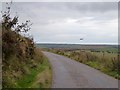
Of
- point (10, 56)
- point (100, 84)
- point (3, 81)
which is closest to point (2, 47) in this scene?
point (10, 56)

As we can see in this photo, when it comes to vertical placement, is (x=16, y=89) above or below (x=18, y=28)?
below

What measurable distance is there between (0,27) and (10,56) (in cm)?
183

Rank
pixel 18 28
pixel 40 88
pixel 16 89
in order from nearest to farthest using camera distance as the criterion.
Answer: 1. pixel 16 89
2. pixel 40 88
3. pixel 18 28

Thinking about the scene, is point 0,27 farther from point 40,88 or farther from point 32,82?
point 40,88

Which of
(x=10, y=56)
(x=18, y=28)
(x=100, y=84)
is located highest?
(x=18, y=28)

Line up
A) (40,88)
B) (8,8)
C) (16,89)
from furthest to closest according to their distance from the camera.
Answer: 1. (8,8)
2. (40,88)
3. (16,89)

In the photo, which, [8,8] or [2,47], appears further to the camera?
[8,8]

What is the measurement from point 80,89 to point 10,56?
570 cm

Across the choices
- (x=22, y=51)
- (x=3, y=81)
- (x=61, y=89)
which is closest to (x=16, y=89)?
(x=3, y=81)

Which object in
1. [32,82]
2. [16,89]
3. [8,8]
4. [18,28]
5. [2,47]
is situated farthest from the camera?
[18,28]

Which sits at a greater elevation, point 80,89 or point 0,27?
point 0,27

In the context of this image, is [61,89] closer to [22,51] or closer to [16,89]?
[16,89]

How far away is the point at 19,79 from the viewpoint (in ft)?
62.7

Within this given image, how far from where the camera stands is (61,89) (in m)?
17.0
